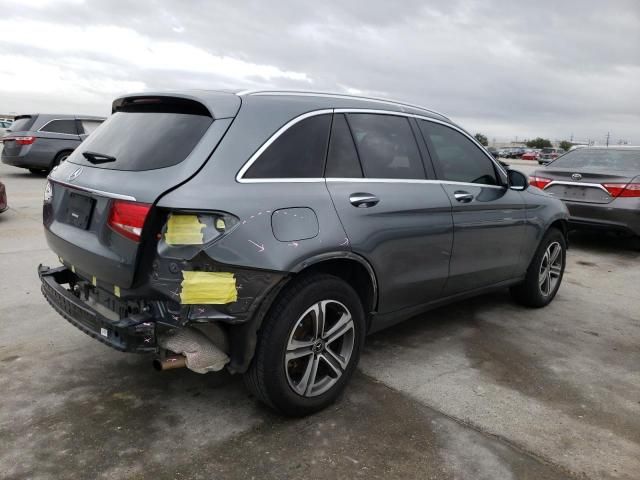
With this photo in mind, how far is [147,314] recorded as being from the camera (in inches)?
109

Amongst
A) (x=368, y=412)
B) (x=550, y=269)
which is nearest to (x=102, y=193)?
(x=368, y=412)

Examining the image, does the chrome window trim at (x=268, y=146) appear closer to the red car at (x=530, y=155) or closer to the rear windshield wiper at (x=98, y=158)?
the rear windshield wiper at (x=98, y=158)

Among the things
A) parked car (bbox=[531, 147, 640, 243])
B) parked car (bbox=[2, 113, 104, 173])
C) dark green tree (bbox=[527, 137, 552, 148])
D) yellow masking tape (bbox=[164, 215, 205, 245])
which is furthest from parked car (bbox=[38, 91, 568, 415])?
dark green tree (bbox=[527, 137, 552, 148])

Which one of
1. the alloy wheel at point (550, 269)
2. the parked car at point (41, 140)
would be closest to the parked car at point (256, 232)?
the alloy wheel at point (550, 269)

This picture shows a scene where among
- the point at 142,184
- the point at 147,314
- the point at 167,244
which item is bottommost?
the point at 147,314

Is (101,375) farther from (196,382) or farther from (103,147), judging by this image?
(103,147)

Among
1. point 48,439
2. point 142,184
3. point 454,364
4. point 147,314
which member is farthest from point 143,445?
point 454,364

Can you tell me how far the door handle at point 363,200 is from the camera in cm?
323

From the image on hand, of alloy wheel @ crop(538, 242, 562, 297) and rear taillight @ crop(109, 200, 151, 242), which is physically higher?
rear taillight @ crop(109, 200, 151, 242)

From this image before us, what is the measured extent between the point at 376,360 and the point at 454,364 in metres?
0.54

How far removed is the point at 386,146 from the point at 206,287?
1.61 metres

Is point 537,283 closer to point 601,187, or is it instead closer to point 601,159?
point 601,187

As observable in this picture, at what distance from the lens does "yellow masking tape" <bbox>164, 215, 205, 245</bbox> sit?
261 centimetres

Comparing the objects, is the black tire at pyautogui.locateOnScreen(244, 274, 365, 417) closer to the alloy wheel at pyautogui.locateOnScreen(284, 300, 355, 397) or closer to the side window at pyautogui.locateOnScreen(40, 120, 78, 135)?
the alloy wheel at pyautogui.locateOnScreen(284, 300, 355, 397)
